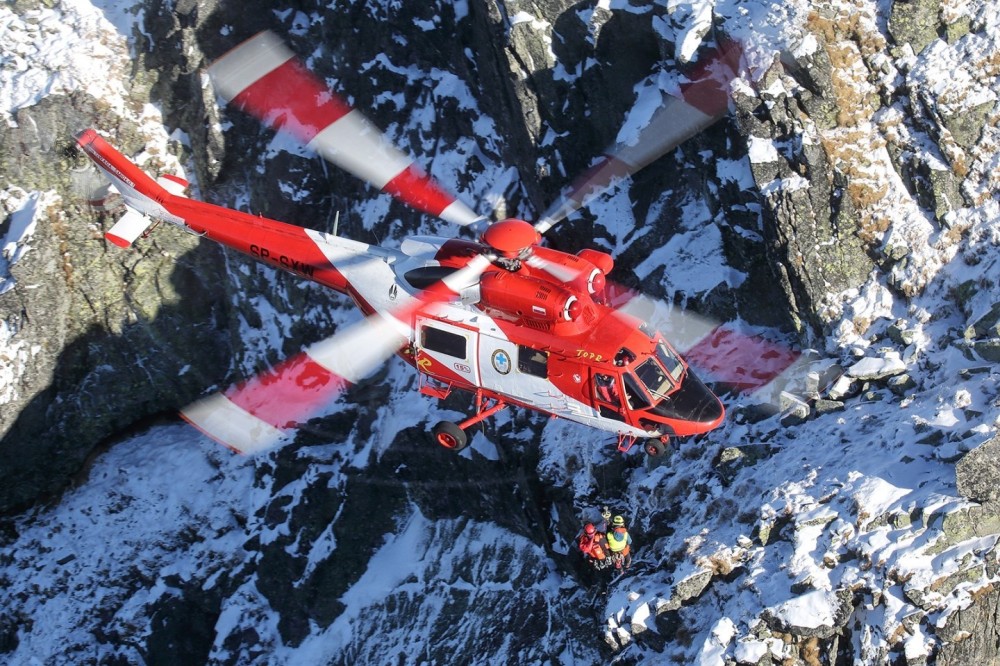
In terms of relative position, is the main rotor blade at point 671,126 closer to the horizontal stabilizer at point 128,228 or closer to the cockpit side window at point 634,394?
the cockpit side window at point 634,394

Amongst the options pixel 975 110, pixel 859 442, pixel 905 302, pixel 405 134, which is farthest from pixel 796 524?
pixel 405 134

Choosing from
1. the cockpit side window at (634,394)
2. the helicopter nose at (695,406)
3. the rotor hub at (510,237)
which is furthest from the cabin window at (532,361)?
the rotor hub at (510,237)

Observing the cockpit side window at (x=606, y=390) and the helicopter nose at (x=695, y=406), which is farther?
the cockpit side window at (x=606, y=390)

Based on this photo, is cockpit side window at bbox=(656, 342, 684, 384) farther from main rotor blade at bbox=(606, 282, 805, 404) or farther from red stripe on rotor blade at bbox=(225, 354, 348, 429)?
red stripe on rotor blade at bbox=(225, 354, 348, 429)

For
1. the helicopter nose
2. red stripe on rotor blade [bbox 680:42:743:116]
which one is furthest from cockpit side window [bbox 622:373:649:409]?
red stripe on rotor blade [bbox 680:42:743:116]

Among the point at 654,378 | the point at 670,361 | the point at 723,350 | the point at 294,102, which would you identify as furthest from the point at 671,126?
the point at 294,102

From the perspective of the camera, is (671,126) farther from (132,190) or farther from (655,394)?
(132,190)
